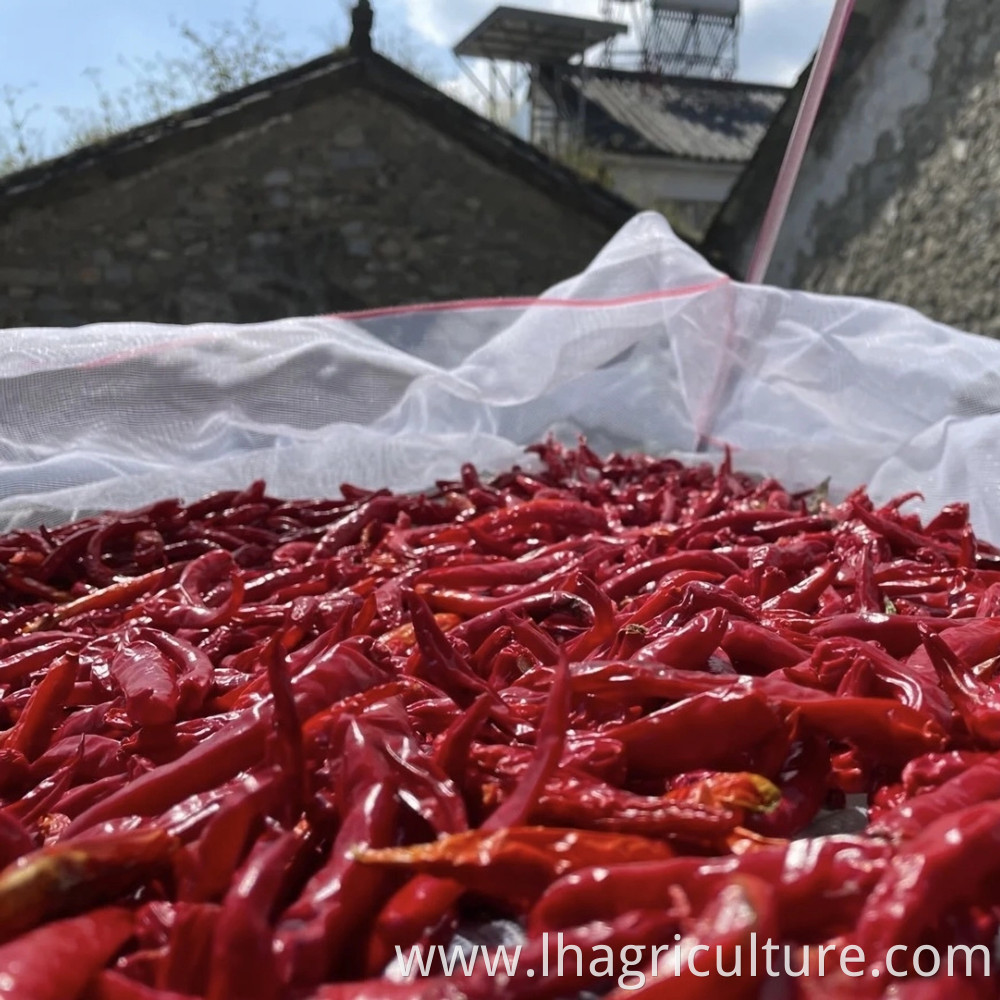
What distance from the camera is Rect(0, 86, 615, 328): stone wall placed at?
24.1 ft

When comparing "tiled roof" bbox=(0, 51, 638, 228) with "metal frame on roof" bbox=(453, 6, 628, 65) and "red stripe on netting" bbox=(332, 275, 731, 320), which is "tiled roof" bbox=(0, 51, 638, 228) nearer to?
"red stripe on netting" bbox=(332, 275, 731, 320)

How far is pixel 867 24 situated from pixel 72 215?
6.48 m

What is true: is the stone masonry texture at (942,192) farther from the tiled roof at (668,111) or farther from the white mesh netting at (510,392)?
the tiled roof at (668,111)

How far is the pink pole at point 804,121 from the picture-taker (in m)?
3.95

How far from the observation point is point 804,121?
13.8 feet

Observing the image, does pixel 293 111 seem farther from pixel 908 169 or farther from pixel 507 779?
pixel 507 779

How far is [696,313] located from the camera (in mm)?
3967

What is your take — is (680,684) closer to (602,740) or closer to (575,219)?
(602,740)

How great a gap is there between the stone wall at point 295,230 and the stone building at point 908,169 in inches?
78.8

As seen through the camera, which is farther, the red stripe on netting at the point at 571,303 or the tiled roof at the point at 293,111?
the tiled roof at the point at 293,111

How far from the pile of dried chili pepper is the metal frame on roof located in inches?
536

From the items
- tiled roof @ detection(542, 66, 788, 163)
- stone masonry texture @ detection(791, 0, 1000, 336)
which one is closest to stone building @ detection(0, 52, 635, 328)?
stone masonry texture @ detection(791, 0, 1000, 336)

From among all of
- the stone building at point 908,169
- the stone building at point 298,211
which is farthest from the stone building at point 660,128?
the stone building at point 908,169

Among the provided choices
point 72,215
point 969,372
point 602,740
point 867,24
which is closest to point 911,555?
point 969,372
